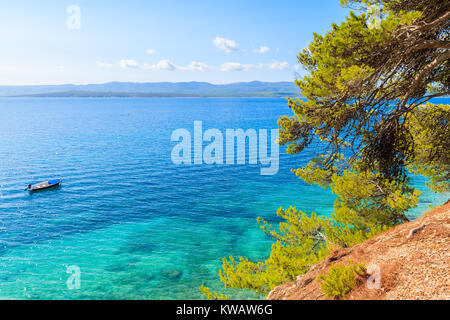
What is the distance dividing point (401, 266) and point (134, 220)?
2794 centimetres

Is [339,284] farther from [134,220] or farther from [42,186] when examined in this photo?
[42,186]

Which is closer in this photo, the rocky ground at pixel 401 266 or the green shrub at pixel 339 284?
the rocky ground at pixel 401 266

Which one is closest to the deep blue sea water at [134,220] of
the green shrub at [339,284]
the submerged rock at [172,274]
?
the submerged rock at [172,274]

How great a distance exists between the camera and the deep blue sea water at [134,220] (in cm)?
2189

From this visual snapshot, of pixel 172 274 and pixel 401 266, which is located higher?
pixel 401 266

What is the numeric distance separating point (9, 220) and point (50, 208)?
404 cm

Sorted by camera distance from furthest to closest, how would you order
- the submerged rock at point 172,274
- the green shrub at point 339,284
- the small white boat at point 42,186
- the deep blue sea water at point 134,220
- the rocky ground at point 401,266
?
1. the small white boat at point 42,186
2. the submerged rock at point 172,274
3. the deep blue sea water at point 134,220
4. the green shrub at point 339,284
5. the rocky ground at point 401,266

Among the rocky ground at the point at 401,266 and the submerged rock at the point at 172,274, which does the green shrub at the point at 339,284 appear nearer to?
the rocky ground at the point at 401,266

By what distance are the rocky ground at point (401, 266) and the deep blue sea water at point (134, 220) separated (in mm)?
11934

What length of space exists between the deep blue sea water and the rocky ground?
11934 millimetres

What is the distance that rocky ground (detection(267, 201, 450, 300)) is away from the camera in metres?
7.05

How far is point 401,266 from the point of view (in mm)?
8016

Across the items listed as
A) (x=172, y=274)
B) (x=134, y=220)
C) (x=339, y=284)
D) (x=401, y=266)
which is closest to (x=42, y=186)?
(x=134, y=220)

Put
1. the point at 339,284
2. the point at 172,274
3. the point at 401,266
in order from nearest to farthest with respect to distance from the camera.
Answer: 1. the point at 339,284
2. the point at 401,266
3. the point at 172,274
